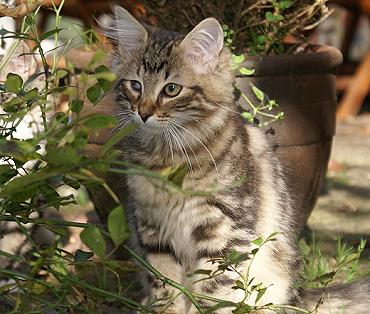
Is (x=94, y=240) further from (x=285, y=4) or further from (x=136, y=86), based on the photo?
(x=285, y=4)

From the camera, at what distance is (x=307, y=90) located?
351cm

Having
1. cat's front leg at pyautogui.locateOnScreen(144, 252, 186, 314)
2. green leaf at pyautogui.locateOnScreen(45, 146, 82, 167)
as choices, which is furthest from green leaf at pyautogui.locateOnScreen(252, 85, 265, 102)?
green leaf at pyautogui.locateOnScreen(45, 146, 82, 167)

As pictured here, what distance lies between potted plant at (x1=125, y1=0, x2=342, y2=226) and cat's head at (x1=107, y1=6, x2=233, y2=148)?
48 centimetres

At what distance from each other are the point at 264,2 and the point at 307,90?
42 cm

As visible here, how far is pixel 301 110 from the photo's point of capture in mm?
3504

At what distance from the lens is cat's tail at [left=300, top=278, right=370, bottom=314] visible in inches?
110

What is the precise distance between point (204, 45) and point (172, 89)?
190mm

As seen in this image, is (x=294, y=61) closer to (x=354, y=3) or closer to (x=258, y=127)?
(x=258, y=127)

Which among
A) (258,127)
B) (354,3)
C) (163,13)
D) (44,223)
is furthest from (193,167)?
(354,3)

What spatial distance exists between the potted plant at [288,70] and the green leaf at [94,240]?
171 centimetres

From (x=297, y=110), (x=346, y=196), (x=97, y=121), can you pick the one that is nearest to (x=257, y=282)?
(x=297, y=110)

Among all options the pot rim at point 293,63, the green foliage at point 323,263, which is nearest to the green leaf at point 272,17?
the pot rim at point 293,63

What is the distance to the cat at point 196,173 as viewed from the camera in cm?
274

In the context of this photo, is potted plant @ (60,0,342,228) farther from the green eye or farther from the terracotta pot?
the green eye
